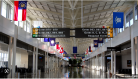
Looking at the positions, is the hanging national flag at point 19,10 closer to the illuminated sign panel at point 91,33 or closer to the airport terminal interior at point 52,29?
the airport terminal interior at point 52,29

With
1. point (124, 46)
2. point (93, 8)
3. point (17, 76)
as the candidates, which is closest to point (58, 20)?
point (93, 8)

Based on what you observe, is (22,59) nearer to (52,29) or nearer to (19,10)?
(52,29)

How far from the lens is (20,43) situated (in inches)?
847

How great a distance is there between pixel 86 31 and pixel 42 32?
4390 mm

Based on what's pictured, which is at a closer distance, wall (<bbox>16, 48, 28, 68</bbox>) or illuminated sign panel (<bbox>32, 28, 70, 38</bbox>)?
illuminated sign panel (<bbox>32, 28, 70, 38</bbox>)

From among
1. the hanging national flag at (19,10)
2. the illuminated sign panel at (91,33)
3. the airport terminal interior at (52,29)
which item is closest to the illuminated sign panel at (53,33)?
the airport terminal interior at (52,29)

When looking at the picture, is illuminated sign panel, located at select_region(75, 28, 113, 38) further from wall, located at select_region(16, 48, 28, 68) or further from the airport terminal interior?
wall, located at select_region(16, 48, 28, 68)

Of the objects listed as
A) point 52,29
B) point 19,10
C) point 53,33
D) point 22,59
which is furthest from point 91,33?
point 22,59

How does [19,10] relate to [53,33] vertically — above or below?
above

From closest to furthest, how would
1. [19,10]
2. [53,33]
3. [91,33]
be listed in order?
[19,10] < [91,33] < [53,33]

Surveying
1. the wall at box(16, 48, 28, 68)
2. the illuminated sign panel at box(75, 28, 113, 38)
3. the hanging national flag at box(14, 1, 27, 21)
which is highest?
the hanging national flag at box(14, 1, 27, 21)

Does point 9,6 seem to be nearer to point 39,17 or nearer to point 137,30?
point 39,17

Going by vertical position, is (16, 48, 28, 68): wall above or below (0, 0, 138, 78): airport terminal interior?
below

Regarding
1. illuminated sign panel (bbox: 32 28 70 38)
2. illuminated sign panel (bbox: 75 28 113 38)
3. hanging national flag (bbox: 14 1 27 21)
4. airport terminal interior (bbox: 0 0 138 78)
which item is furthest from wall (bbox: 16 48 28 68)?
illuminated sign panel (bbox: 75 28 113 38)
